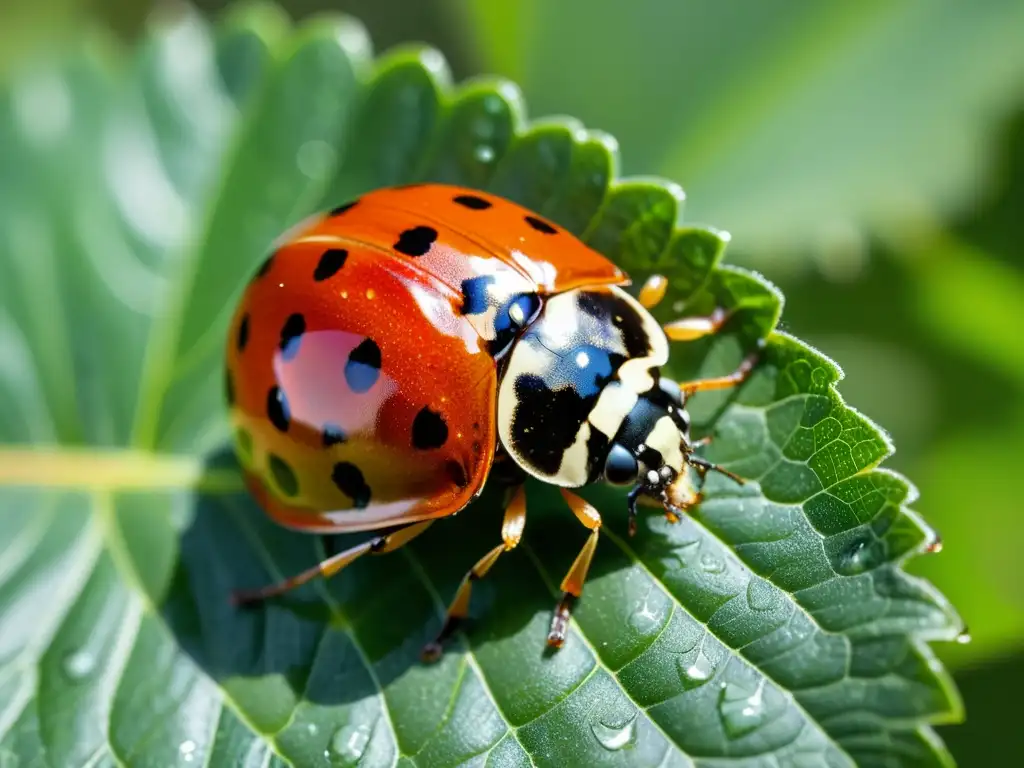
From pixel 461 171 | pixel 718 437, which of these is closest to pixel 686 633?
pixel 718 437

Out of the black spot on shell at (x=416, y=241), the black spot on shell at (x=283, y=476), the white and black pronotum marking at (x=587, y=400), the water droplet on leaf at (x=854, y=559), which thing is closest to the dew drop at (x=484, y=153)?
the black spot on shell at (x=416, y=241)

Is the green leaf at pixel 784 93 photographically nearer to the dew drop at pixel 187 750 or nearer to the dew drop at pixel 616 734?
the dew drop at pixel 616 734

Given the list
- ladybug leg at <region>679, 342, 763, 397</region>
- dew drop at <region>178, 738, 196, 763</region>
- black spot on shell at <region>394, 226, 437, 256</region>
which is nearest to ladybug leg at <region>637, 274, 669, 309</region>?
ladybug leg at <region>679, 342, 763, 397</region>

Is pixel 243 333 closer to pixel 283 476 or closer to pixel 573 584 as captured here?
pixel 283 476

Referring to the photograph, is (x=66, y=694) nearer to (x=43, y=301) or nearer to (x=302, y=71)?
(x=43, y=301)

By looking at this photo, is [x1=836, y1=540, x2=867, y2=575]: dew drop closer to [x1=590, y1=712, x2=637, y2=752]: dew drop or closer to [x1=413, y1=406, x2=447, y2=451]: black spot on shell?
[x1=590, y1=712, x2=637, y2=752]: dew drop

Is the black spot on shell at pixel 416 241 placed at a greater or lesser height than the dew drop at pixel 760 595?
greater

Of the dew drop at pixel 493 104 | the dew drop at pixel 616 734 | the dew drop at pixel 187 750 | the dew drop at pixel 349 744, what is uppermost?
the dew drop at pixel 493 104
